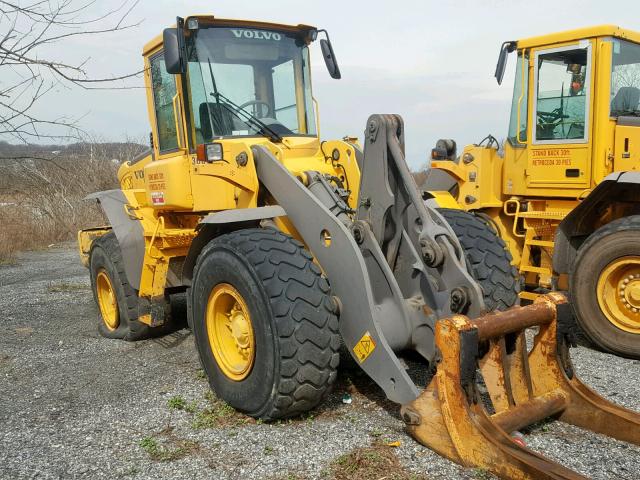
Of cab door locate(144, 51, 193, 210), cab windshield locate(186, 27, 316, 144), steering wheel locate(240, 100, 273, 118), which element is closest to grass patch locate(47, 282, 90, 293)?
cab door locate(144, 51, 193, 210)

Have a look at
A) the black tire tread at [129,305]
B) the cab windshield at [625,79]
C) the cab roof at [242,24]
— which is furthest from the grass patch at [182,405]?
the cab windshield at [625,79]

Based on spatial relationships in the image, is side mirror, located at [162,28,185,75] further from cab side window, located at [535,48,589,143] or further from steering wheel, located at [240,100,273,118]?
cab side window, located at [535,48,589,143]

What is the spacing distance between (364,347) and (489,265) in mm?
1226

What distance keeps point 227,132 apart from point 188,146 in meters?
0.35

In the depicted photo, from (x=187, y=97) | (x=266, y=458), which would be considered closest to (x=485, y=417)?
(x=266, y=458)

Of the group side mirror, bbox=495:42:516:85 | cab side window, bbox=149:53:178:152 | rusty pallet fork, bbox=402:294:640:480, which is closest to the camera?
rusty pallet fork, bbox=402:294:640:480

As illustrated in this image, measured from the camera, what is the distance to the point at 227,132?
15.7 ft

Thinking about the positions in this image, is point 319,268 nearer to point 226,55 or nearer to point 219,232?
point 219,232

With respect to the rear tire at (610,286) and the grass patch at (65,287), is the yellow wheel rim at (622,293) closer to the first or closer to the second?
the rear tire at (610,286)

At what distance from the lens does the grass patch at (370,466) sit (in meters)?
2.98

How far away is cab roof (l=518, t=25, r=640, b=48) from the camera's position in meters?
6.02

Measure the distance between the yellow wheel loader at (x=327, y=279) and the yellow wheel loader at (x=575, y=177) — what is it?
1597mm

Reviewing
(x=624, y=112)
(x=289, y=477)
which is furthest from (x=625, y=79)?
(x=289, y=477)

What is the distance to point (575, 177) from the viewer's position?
6254mm
